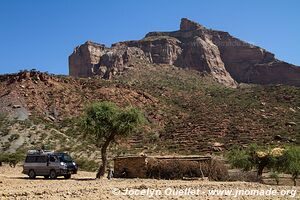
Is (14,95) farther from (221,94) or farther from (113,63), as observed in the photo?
(113,63)

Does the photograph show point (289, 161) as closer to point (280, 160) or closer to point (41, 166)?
point (280, 160)

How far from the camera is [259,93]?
281ft

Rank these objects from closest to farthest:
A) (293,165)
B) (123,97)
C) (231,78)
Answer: (293,165), (123,97), (231,78)

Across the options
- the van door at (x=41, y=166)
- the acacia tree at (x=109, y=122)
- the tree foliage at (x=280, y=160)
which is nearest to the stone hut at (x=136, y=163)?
the acacia tree at (x=109, y=122)

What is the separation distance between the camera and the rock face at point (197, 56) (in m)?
148

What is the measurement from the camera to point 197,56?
6019 inches

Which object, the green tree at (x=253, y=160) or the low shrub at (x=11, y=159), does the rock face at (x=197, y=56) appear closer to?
the low shrub at (x=11, y=159)

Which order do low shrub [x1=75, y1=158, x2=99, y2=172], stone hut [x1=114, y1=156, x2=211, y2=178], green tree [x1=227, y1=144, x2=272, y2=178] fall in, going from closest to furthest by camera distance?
stone hut [x1=114, y1=156, x2=211, y2=178] → green tree [x1=227, y1=144, x2=272, y2=178] → low shrub [x1=75, y1=158, x2=99, y2=172]

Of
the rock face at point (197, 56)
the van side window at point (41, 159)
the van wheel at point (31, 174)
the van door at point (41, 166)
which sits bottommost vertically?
the van wheel at point (31, 174)

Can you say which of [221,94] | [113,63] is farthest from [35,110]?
[113,63]

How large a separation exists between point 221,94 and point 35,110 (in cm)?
3700

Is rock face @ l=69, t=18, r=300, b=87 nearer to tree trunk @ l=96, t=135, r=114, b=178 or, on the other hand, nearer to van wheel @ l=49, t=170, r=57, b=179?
tree trunk @ l=96, t=135, r=114, b=178

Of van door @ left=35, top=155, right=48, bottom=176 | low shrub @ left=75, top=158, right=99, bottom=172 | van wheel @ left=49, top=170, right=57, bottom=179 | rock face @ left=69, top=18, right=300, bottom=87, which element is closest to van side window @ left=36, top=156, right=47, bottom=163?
van door @ left=35, top=155, right=48, bottom=176

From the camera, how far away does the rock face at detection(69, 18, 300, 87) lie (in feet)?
487
